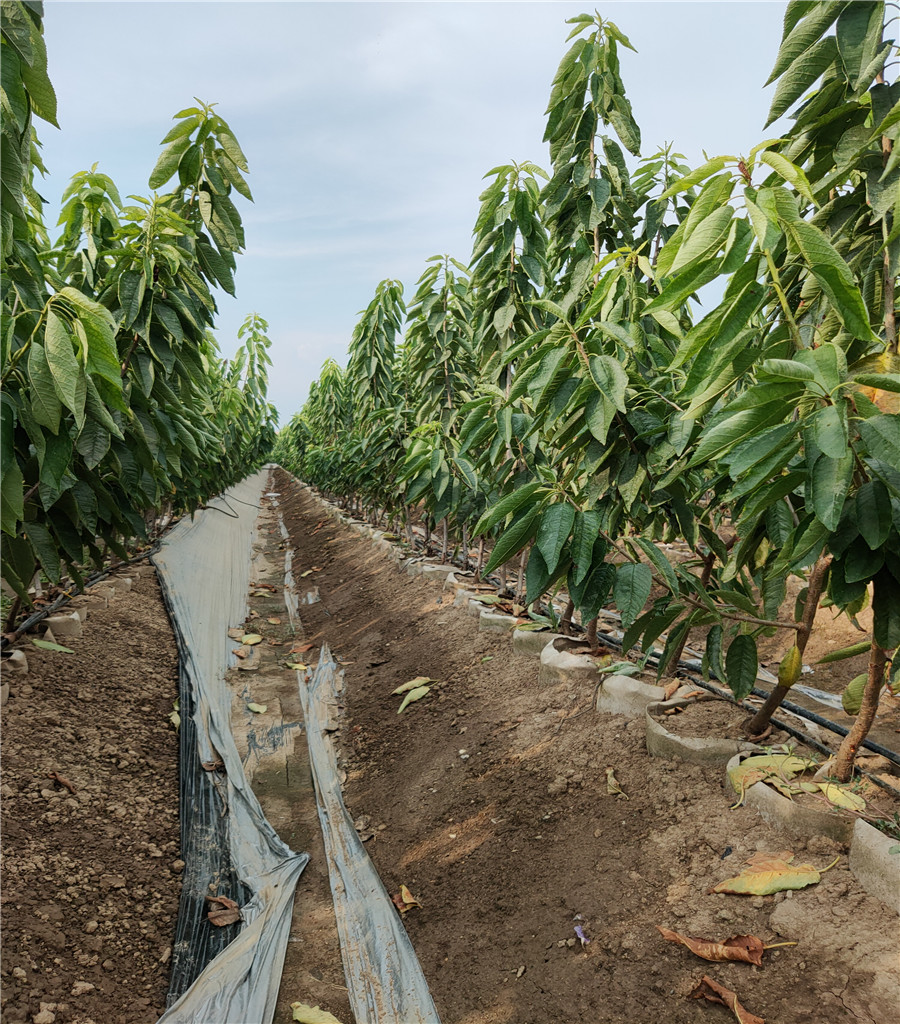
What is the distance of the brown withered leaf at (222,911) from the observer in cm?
192

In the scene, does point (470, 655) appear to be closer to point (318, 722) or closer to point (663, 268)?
point (318, 722)

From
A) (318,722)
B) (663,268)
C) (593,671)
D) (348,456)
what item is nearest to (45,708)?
(318,722)

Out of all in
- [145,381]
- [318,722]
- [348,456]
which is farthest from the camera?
[348,456]

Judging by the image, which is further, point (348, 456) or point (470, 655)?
point (348, 456)

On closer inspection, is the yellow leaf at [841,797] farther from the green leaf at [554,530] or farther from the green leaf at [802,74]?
the green leaf at [802,74]

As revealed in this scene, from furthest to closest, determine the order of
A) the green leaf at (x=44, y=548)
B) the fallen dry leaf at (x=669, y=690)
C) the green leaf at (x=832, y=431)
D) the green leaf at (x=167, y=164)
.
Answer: the green leaf at (x=167, y=164) < the fallen dry leaf at (x=669, y=690) < the green leaf at (x=44, y=548) < the green leaf at (x=832, y=431)

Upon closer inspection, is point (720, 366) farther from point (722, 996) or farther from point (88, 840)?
point (88, 840)

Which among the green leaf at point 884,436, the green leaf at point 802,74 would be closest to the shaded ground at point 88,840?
the green leaf at point 884,436

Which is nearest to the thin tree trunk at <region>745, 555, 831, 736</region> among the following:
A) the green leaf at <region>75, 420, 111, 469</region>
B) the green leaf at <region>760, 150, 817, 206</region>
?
the green leaf at <region>760, 150, 817, 206</region>

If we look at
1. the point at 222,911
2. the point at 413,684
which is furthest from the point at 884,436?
the point at 413,684

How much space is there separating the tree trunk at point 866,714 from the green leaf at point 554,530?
0.68 meters

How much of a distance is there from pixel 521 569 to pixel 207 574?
129 inches

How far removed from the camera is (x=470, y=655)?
3.45 meters

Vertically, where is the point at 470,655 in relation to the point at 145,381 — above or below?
below
